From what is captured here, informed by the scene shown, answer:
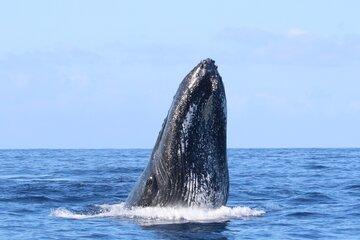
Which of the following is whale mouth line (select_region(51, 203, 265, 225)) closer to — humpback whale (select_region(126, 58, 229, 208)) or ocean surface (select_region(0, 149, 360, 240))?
ocean surface (select_region(0, 149, 360, 240))

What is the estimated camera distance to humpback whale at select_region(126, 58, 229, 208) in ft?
46.4

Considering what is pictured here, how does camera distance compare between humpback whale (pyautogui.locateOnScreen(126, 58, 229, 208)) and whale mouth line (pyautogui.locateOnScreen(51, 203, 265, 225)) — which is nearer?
humpback whale (pyautogui.locateOnScreen(126, 58, 229, 208))

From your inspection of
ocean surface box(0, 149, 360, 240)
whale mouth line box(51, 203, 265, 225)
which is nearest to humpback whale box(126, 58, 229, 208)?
whale mouth line box(51, 203, 265, 225)

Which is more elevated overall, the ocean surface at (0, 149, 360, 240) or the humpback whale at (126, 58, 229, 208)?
the humpback whale at (126, 58, 229, 208)

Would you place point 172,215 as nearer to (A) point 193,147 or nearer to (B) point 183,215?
(B) point 183,215

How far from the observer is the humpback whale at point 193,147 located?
14.1 meters

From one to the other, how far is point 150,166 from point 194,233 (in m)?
1.57

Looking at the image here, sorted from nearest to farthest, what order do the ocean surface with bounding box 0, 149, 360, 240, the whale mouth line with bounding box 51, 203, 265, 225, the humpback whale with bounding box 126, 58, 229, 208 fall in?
the ocean surface with bounding box 0, 149, 360, 240
the humpback whale with bounding box 126, 58, 229, 208
the whale mouth line with bounding box 51, 203, 265, 225

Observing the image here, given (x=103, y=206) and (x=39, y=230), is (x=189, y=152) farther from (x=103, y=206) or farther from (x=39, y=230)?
(x=103, y=206)

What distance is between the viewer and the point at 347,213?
16828mm

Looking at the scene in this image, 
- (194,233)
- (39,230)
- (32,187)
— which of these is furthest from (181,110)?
(32,187)

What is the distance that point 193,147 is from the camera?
46.8 ft

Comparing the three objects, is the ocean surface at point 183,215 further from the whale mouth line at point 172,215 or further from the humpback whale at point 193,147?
the humpback whale at point 193,147

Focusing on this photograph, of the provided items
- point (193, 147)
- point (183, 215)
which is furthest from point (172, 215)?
point (193, 147)
